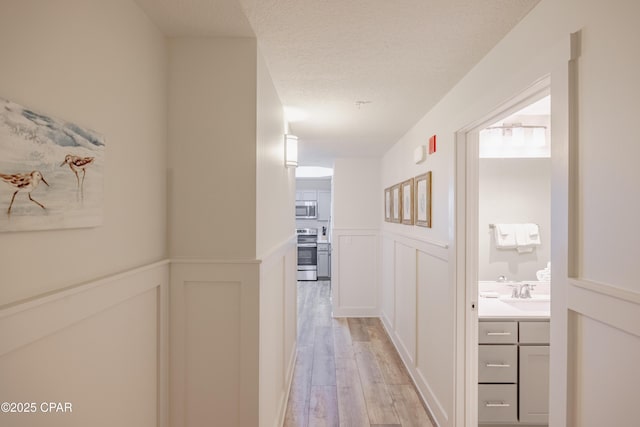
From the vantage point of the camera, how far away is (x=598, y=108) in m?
1.15

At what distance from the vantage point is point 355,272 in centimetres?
558

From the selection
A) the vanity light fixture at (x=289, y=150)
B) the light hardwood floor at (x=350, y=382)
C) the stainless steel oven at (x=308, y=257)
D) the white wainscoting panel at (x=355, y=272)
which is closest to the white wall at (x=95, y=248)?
the vanity light fixture at (x=289, y=150)

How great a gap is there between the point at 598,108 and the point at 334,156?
433cm

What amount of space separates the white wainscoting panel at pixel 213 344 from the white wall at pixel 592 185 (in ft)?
3.99

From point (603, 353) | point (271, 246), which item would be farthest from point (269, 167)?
point (603, 353)

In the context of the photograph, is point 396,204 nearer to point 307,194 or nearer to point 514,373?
point 514,373

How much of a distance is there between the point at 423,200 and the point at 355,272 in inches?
105

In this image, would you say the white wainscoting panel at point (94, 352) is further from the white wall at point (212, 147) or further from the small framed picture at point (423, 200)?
the small framed picture at point (423, 200)

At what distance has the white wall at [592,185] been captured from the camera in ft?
3.42

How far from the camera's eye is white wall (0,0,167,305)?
0.93 m

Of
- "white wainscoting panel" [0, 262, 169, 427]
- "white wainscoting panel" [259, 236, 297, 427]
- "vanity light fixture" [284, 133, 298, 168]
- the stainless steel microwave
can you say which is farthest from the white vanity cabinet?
the stainless steel microwave

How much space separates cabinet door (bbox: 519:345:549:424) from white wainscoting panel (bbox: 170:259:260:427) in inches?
73.1

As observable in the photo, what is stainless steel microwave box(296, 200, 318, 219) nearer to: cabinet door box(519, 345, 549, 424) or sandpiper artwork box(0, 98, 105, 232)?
cabinet door box(519, 345, 549, 424)

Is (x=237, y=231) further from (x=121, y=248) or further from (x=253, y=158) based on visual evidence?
(x=121, y=248)
